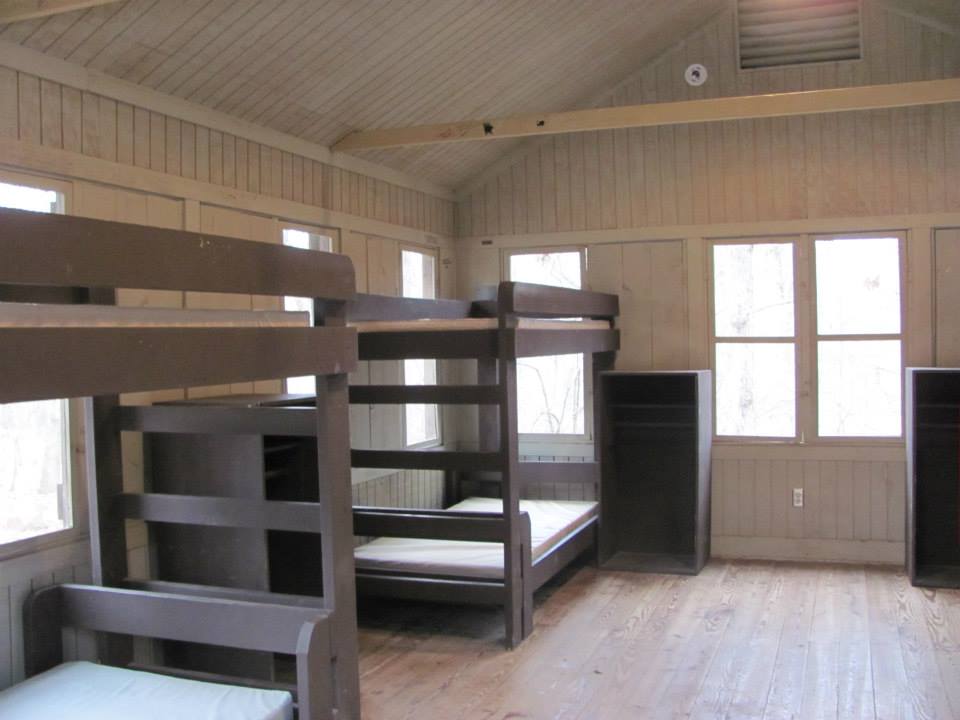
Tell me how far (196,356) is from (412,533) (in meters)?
2.32

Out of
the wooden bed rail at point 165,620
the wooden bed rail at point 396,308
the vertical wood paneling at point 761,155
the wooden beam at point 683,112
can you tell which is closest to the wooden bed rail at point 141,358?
the wooden bed rail at point 165,620

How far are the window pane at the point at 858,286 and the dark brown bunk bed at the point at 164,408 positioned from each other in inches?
150

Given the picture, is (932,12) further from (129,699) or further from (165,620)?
(129,699)

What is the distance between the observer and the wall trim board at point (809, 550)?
227 inches

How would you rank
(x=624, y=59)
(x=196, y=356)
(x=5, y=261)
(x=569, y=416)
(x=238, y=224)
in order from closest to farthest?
(x=5, y=261)
(x=196, y=356)
(x=238, y=224)
(x=624, y=59)
(x=569, y=416)

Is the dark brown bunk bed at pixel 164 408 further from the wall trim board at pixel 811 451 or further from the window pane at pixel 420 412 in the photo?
the wall trim board at pixel 811 451

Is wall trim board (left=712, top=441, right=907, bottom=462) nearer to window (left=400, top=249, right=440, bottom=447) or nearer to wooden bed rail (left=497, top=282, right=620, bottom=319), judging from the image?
wooden bed rail (left=497, top=282, right=620, bottom=319)

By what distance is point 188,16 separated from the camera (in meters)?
3.41

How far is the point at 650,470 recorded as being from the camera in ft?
20.4

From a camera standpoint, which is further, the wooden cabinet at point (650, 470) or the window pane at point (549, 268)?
the window pane at point (549, 268)

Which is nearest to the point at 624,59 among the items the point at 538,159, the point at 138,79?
the point at 538,159

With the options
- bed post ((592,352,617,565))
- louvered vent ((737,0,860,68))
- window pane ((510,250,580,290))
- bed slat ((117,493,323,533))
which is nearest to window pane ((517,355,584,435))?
bed post ((592,352,617,565))

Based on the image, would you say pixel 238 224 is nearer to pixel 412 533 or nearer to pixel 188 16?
pixel 188 16

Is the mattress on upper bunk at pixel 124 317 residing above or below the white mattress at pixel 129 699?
above
